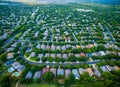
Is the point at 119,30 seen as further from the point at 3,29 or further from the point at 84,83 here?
the point at 3,29

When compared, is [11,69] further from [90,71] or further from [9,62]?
[90,71]

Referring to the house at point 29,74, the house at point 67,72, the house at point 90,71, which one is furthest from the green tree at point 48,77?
the house at point 90,71

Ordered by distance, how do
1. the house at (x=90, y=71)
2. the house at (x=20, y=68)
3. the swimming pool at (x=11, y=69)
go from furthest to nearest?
the house at (x=20, y=68)
the swimming pool at (x=11, y=69)
the house at (x=90, y=71)

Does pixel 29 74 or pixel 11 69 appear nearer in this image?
pixel 29 74

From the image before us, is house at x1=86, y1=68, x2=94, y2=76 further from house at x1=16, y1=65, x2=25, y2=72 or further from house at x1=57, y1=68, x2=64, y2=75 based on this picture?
house at x1=16, y1=65, x2=25, y2=72

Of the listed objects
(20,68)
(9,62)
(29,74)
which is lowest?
(29,74)

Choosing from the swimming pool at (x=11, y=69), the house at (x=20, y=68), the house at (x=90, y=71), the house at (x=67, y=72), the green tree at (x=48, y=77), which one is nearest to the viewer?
the green tree at (x=48, y=77)

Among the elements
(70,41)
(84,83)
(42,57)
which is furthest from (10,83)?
(70,41)

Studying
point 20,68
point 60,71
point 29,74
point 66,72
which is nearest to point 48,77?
point 60,71

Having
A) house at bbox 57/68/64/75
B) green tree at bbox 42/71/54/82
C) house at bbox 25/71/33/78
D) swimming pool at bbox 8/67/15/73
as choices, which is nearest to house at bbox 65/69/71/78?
house at bbox 57/68/64/75

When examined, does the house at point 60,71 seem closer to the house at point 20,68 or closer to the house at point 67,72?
the house at point 67,72

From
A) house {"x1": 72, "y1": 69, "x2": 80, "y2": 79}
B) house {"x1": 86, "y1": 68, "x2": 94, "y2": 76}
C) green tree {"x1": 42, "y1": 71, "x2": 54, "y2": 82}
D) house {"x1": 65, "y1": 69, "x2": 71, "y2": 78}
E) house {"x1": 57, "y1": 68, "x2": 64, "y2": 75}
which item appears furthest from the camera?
house {"x1": 57, "y1": 68, "x2": 64, "y2": 75}
